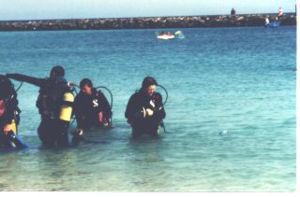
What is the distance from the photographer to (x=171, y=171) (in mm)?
9562

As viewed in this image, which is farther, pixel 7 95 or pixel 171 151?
pixel 171 151

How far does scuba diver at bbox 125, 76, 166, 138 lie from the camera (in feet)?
34.5

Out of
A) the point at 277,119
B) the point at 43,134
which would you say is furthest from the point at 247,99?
the point at 43,134

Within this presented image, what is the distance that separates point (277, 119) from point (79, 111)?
16.2 feet

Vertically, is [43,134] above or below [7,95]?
below

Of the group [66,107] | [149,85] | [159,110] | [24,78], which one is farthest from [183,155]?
[24,78]

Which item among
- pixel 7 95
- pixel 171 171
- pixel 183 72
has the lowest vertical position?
pixel 183 72

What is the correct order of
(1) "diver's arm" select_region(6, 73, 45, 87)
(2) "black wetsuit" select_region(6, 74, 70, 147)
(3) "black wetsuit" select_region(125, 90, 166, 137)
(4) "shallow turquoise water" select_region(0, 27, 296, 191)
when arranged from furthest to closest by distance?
1. (3) "black wetsuit" select_region(125, 90, 166, 137)
2. (2) "black wetsuit" select_region(6, 74, 70, 147)
3. (1) "diver's arm" select_region(6, 73, 45, 87)
4. (4) "shallow turquoise water" select_region(0, 27, 296, 191)

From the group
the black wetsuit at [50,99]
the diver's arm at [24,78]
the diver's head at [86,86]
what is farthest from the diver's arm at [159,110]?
the diver's arm at [24,78]

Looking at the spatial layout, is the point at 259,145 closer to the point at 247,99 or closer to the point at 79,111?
the point at 79,111

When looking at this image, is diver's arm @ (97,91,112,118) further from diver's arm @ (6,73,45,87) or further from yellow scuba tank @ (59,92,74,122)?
diver's arm @ (6,73,45,87)

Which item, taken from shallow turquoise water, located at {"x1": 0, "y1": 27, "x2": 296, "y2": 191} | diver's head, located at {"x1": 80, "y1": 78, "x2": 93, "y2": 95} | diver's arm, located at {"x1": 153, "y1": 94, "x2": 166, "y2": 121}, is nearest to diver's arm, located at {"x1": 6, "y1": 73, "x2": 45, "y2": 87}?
shallow turquoise water, located at {"x1": 0, "y1": 27, "x2": 296, "y2": 191}

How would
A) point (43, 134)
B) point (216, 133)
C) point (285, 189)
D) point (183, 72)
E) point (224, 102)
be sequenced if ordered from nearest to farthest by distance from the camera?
Result: point (285, 189) < point (43, 134) < point (216, 133) < point (224, 102) < point (183, 72)

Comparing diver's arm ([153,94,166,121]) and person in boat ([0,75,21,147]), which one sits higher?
person in boat ([0,75,21,147])
